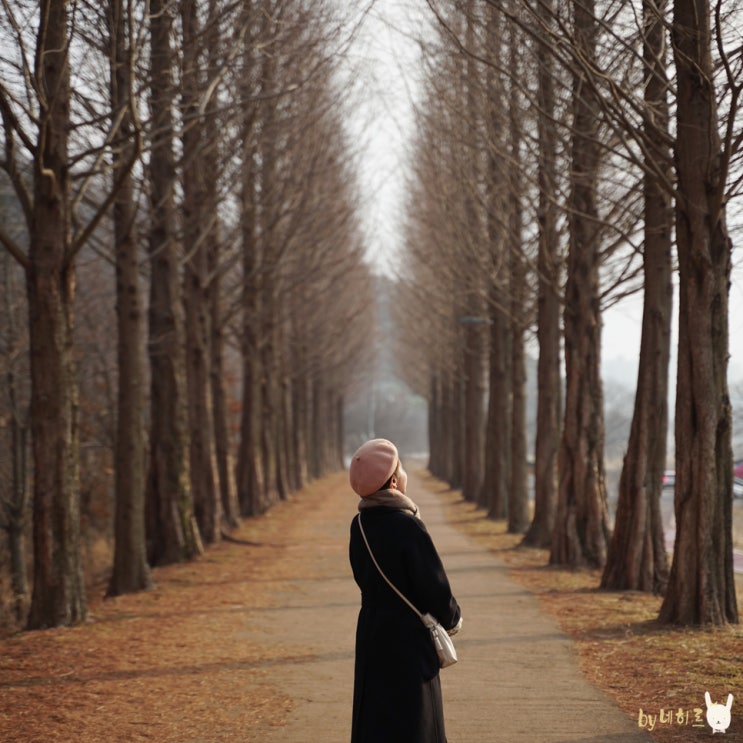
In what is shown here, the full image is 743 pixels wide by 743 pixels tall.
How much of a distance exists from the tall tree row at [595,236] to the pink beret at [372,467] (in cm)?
437

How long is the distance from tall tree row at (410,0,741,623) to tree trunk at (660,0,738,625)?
0.05 ft

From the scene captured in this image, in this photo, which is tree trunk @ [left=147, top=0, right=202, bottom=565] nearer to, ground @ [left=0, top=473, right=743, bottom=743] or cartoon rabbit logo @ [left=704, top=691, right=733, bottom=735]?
ground @ [left=0, top=473, right=743, bottom=743]

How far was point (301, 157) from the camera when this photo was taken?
21.2 meters

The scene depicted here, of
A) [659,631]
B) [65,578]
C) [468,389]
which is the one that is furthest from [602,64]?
[468,389]

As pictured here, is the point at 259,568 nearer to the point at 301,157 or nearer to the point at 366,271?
the point at 301,157

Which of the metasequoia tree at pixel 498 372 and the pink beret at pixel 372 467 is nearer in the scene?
the pink beret at pixel 372 467

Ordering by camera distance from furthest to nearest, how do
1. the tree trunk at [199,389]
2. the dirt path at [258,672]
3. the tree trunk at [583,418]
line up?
the tree trunk at [199,389] < the tree trunk at [583,418] < the dirt path at [258,672]

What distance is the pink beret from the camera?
15.4 feet

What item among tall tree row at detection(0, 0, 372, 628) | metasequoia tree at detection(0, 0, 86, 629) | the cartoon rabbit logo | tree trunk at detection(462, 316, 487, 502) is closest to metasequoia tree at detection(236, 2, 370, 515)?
tall tree row at detection(0, 0, 372, 628)

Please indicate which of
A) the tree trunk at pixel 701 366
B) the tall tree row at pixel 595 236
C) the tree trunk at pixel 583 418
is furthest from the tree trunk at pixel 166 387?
the tree trunk at pixel 701 366

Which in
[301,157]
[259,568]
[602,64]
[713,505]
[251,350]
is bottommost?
[259,568]

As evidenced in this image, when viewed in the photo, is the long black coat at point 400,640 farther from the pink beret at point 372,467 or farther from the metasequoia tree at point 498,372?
the metasequoia tree at point 498,372

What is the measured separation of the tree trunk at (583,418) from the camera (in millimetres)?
13969

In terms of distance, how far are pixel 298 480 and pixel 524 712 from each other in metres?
30.9
